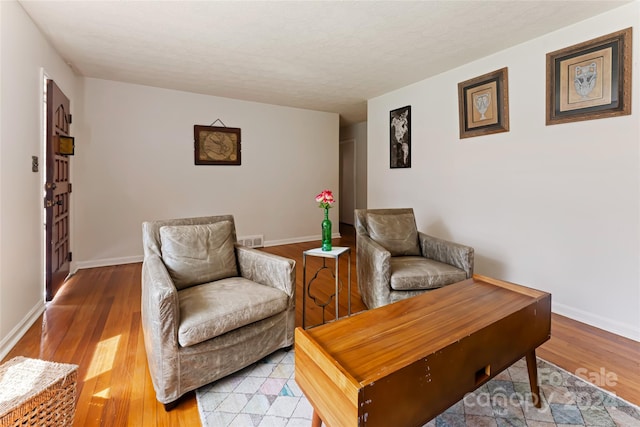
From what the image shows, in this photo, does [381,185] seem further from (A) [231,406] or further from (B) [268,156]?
(A) [231,406]

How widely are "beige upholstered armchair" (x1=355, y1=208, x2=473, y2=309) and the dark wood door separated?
2.85 m

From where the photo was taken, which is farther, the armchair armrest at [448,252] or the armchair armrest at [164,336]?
the armchair armrest at [448,252]

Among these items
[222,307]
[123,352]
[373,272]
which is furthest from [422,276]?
[123,352]

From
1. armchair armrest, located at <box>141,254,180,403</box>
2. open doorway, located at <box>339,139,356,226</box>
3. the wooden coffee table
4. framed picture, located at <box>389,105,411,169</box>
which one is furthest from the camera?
open doorway, located at <box>339,139,356,226</box>

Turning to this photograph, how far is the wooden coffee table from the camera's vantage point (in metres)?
0.94

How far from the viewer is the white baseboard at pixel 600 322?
7.17 feet

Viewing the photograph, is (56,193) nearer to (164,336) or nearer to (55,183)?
(55,183)

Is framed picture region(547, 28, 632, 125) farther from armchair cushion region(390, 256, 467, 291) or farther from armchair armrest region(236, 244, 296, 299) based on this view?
armchair armrest region(236, 244, 296, 299)

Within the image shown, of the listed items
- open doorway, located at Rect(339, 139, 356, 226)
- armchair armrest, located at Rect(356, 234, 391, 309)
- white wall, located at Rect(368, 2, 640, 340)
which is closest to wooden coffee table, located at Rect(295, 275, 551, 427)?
armchair armrest, located at Rect(356, 234, 391, 309)

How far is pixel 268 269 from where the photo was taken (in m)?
1.99

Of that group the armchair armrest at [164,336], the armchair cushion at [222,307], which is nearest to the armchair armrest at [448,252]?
the armchair cushion at [222,307]

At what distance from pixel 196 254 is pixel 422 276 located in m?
1.62

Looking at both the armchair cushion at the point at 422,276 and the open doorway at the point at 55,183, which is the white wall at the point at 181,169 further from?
the armchair cushion at the point at 422,276

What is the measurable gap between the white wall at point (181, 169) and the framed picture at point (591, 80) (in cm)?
359
